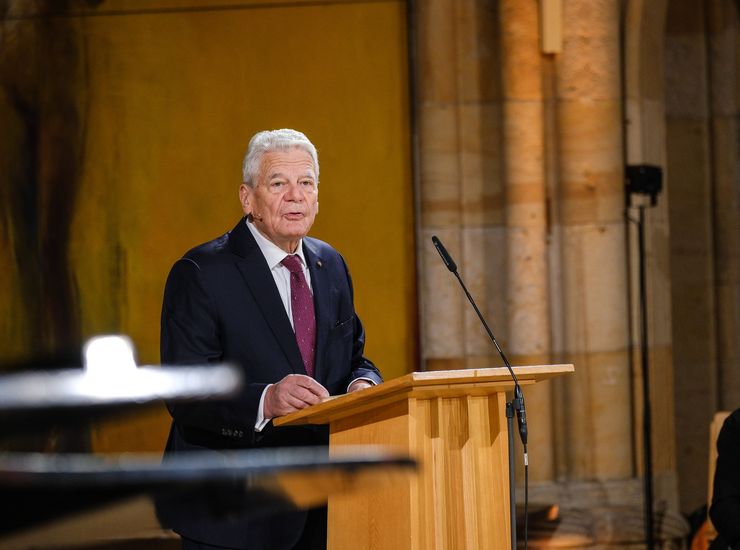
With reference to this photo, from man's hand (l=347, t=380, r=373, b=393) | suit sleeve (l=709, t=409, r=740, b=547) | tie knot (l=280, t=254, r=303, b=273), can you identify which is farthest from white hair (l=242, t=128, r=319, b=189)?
suit sleeve (l=709, t=409, r=740, b=547)

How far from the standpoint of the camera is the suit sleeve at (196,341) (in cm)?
342

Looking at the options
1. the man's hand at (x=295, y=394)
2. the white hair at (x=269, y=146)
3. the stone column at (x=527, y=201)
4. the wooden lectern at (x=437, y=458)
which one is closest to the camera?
the wooden lectern at (x=437, y=458)

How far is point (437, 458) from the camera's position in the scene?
3090 millimetres

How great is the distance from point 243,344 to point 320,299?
0.97ft

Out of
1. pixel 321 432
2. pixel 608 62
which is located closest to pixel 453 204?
pixel 608 62

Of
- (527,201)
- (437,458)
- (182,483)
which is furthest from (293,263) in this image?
(527,201)

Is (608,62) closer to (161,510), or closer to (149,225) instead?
(149,225)

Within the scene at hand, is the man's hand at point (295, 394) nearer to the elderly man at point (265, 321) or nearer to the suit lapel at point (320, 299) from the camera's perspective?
the elderly man at point (265, 321)

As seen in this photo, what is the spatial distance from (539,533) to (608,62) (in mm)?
2443

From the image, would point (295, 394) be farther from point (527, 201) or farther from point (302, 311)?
point (527, 201)

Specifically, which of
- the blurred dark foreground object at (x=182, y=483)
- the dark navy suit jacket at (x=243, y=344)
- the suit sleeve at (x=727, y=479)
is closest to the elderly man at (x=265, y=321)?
the dark navy suit jacket at (x=243, y=344)

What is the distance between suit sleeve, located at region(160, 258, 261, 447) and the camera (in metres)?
3.42

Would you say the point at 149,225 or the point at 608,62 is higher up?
the point at 608,62

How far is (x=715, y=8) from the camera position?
783 cm
